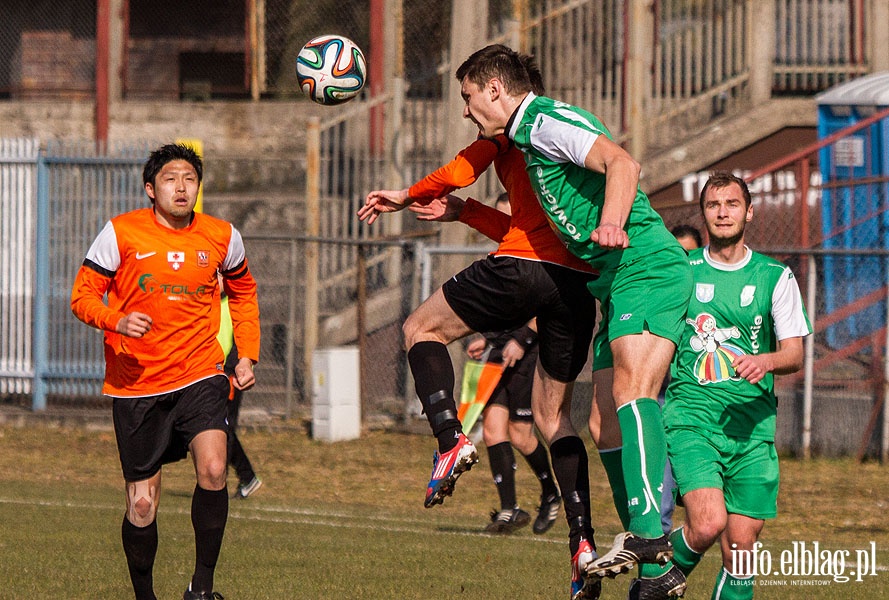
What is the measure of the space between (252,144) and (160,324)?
56.8 feet

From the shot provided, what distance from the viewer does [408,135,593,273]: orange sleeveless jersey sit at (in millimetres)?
6742

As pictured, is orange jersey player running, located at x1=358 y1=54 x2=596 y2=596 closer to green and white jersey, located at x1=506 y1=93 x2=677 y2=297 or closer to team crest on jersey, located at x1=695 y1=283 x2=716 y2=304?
green and white jersey, located at x1=506 y1=93 x2=677 y2=297

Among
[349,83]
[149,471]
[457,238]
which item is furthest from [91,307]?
[457,238]

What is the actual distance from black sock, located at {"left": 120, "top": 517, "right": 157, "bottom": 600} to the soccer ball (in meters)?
2.71

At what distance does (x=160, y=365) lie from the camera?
7016 mm

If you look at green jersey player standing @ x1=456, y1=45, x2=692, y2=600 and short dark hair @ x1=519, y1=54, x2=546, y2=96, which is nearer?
green jersey player standing @ x1=456, y1=45, x2=692, y2=600

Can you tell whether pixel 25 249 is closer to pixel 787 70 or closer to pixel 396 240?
pixel 396 240

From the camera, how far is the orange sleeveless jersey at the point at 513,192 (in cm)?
674

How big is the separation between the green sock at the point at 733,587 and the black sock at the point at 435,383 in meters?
1.46

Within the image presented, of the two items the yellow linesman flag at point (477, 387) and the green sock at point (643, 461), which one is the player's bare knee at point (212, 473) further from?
the yellow linesman flag at point (477, 387)

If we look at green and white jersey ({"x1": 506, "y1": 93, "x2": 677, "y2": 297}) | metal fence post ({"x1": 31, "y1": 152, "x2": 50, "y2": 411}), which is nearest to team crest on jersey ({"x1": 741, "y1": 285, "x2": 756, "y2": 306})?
green and white jersey ({"x1": 506, "y1": 93, "x2": 677, "y2": 297})

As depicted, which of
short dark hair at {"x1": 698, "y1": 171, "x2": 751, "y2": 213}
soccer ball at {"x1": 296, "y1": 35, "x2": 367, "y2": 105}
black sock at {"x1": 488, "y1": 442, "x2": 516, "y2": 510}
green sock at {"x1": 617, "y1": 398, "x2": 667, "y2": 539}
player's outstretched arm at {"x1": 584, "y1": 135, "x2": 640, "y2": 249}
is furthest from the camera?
black sock at {"x1": 488, "y1": 442, "x2": 516, "y2": 510}

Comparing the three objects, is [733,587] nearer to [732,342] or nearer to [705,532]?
[705,532]

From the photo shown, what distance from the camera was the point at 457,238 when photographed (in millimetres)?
16391
